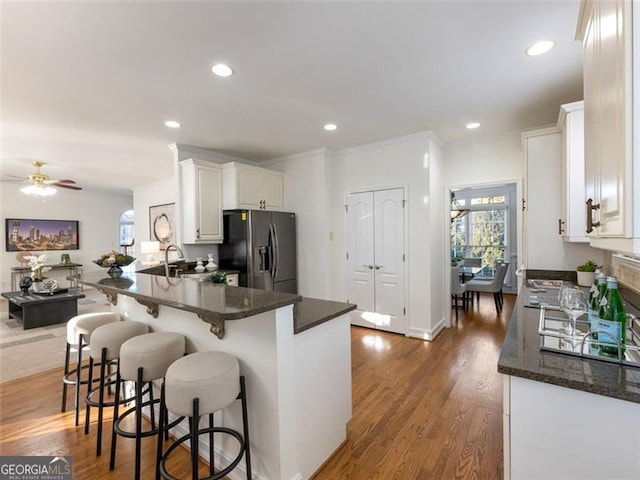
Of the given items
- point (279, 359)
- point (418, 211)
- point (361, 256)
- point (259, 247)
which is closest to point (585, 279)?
point (418, 211)

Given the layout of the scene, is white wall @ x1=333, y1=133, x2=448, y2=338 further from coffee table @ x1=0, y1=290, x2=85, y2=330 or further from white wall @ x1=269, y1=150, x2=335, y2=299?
coffee table @ x1=0, y1=290, x2=85, y2=330

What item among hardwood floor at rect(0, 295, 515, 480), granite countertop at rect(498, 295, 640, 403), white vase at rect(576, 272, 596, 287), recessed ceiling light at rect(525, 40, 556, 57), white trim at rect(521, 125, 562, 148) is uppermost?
recessed ceiling light at rect(525, 40, 556, 57)

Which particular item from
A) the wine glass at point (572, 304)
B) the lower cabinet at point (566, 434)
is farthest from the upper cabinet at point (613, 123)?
the lower cabinet at point (566, 434)

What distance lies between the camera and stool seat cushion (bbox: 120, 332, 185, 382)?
1652mm

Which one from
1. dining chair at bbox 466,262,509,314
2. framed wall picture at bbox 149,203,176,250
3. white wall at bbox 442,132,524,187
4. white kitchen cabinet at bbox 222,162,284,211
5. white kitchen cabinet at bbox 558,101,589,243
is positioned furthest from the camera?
framed wall picture at bbox 149,203,176,250

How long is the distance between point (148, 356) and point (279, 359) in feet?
2.57

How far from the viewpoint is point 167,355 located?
1740mm

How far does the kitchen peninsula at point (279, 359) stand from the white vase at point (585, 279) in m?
2.12

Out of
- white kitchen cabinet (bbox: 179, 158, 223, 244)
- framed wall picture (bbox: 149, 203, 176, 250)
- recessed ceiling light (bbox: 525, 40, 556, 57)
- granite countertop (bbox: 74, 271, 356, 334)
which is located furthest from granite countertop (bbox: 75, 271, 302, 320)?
framed wall picture (bbox: 149, 203, 176, 250)

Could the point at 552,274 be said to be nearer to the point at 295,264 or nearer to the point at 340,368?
the point at 340,368

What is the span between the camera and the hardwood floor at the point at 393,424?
5.82 feet

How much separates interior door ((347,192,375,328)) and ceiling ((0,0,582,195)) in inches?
38.9

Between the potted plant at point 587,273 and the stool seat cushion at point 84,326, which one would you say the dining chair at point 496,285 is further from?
the stool seat cushion at point 84,326

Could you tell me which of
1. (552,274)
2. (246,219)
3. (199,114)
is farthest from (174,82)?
(552,274)
